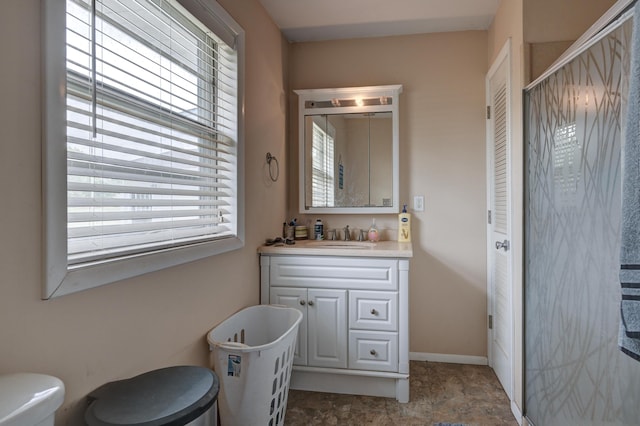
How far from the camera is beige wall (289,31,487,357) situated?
259 cm

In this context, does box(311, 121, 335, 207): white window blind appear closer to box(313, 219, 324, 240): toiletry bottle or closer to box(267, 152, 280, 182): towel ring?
box(313, 219, 324, 240): toiletry bottle

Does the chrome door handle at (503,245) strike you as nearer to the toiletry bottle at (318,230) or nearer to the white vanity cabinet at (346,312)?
the white vanity cabinet at (346,312)

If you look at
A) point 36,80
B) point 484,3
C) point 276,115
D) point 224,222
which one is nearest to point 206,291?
point 224,222

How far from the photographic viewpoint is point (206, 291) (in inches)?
65.0


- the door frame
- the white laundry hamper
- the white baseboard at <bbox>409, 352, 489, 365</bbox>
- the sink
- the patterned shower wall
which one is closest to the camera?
the patterned shower wall

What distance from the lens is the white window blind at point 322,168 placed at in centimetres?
277

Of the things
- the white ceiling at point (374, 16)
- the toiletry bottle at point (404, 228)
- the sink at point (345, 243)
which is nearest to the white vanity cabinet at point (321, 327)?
the sink at point (345, 243)

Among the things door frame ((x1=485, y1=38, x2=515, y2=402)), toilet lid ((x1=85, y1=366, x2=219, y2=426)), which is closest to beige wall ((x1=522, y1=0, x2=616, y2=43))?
door frame ((x1=485, y1=38, x2=515, y2=402))

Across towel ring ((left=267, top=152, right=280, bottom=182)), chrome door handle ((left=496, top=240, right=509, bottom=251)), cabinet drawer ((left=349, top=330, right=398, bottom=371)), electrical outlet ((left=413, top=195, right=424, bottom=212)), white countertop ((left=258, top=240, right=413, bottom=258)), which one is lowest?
cabinet drawer ((left=349, top=330, right=398, bottom=371))

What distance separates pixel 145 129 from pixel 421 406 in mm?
2019

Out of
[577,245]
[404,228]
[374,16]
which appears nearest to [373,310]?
[404,228]

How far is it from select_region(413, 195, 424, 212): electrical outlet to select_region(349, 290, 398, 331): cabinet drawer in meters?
0.84

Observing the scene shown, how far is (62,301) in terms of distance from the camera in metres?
0.96

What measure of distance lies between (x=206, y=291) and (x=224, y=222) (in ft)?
Result: 1.20
